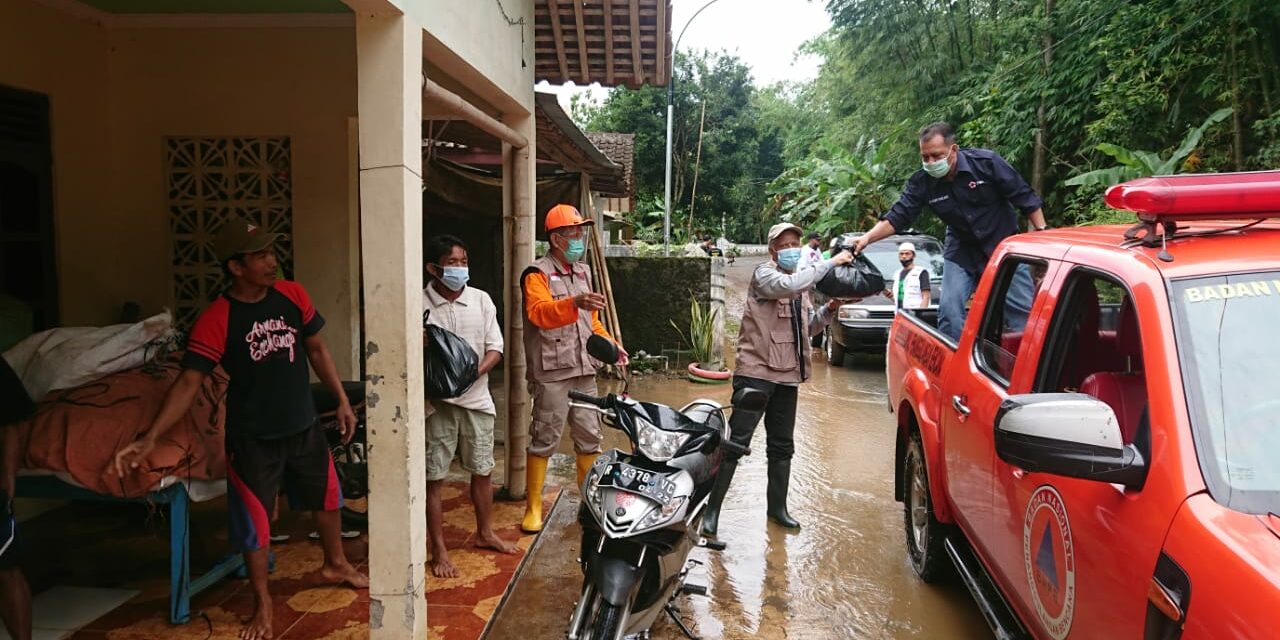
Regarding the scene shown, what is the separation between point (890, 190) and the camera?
17.1 metres

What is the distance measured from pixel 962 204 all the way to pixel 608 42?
2729 mm

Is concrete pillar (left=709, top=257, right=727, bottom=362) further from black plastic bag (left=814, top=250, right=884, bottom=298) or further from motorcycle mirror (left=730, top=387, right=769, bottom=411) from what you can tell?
motorcycle mirror (left=730, top=387, right=769, bottom=411)

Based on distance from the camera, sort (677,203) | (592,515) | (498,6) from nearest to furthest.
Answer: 1. (592,515)
2. (498,6)
3. (677,203)

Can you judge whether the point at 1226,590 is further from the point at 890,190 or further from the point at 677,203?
the point at 677,203

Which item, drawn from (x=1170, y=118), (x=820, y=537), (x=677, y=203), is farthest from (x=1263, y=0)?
(x=677, y=203)

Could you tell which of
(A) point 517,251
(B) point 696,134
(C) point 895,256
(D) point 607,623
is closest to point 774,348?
(A) point 517,251

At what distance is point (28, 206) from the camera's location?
185 inches

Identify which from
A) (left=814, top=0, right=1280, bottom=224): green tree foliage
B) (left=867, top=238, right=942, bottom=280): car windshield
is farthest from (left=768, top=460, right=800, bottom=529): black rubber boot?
(left=814, top=0, right=1280, bottom=224): green tree foliage

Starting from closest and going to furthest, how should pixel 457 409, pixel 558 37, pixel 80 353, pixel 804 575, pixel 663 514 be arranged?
pixel 663 514
pixel 80 353
pixel 457 409
pixel 804 575
pixel 558 37

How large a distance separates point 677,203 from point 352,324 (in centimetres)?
2213

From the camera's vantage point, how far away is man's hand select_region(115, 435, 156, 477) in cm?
342

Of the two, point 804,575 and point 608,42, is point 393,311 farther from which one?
point 608,42

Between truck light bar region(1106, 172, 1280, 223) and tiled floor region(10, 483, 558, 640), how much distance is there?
10.2 ft

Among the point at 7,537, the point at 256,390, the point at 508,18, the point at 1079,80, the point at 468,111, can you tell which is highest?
the point at 1079,80
